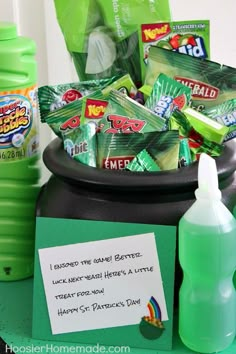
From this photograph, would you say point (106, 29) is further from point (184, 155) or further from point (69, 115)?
point (184, 155)

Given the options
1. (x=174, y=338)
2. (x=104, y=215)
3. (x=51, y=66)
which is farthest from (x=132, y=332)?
(x=51, y=66)

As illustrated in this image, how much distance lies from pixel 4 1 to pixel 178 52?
42cm

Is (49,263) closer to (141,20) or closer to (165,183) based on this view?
(165,183)

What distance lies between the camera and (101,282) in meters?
0.92

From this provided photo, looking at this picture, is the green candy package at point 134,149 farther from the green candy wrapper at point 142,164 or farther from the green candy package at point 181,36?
the green candy package at point 181,36

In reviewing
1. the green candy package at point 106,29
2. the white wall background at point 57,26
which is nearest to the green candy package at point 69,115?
the green candy package at point 106,29

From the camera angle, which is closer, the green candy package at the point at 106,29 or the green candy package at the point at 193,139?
the green candy package at the point at 193,139

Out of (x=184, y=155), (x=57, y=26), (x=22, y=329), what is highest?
(x=57, y=26)

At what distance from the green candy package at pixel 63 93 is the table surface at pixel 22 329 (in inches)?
11.7

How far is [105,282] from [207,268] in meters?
0.16

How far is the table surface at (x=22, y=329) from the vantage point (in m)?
0.92

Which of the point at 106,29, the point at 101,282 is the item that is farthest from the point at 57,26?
the point at 101,282

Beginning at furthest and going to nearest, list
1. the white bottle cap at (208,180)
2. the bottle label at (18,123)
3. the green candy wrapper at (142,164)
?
the bottle label at (18,123) < the green candy wrapper at (142,164) < the white bottle cap at (208,180)

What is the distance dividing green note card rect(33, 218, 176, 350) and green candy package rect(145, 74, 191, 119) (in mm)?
213
